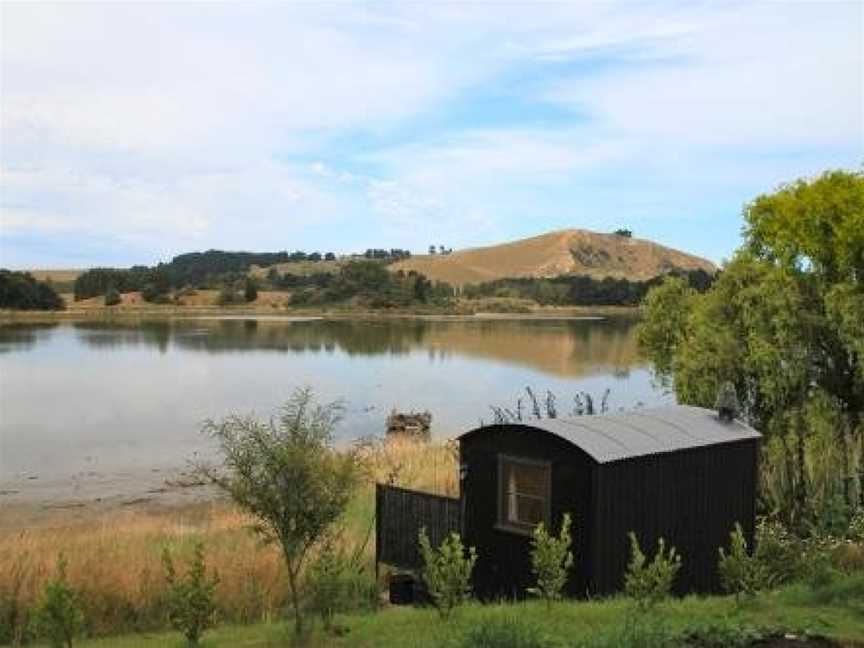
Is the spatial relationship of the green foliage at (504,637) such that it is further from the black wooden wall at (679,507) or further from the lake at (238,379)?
the lake at (238,379)

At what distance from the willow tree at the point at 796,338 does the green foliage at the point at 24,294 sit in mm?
111464

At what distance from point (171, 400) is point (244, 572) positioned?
3538 centimetres

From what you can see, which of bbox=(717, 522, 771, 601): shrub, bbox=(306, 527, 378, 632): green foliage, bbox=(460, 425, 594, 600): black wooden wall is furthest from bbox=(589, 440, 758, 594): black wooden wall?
bbox=(306, 527, 378, 632): green foliage

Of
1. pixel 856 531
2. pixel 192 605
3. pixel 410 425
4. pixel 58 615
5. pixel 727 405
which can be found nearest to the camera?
pixel 58 615

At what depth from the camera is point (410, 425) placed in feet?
127

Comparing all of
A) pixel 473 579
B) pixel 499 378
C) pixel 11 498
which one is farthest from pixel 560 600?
pixel 499 378

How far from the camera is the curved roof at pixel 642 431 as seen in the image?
13.1 metres

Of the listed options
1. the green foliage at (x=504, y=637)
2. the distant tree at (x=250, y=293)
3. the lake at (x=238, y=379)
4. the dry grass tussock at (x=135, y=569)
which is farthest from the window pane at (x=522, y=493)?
the distant tree at (x=250, y=293)

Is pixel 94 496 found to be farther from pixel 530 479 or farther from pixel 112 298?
pixel 112 298

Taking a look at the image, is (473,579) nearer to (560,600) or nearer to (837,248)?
(560,600)

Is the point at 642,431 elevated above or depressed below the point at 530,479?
above

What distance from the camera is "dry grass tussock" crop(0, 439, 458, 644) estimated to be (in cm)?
1350

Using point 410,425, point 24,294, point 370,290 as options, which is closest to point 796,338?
point 410,425

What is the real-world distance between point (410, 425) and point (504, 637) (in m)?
30.2
